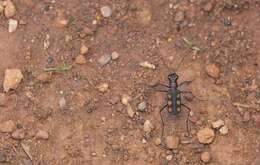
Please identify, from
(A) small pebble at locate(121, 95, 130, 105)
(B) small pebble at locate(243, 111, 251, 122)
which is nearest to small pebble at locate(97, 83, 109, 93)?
(A) small pebble at locate(121, 95, 130, 105)

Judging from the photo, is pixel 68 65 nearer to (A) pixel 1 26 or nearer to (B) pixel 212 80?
(A) pixel 1 26

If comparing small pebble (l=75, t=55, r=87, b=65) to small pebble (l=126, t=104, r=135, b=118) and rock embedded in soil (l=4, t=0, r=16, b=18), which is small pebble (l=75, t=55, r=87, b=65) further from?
rock embedded in soil (l=4, t=0, r=16, b=18)

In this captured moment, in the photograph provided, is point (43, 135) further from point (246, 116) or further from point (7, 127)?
point (246, 116)

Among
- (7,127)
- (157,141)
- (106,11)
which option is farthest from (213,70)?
(7,127)

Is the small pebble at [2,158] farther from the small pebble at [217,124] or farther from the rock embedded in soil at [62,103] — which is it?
the small pebble at [217,124]

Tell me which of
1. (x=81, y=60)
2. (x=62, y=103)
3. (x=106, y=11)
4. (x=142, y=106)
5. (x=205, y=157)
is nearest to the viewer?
(x=205, y=157)

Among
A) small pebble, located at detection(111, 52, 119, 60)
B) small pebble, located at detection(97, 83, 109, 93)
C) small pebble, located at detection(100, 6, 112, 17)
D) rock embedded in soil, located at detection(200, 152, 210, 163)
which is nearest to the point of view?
rock embedded in soil, located at detection(200, 152, 210, 163)

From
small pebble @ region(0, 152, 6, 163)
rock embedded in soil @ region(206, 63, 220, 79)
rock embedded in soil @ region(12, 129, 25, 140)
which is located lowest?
small pebble @ region(0, 152, 6, 163)
